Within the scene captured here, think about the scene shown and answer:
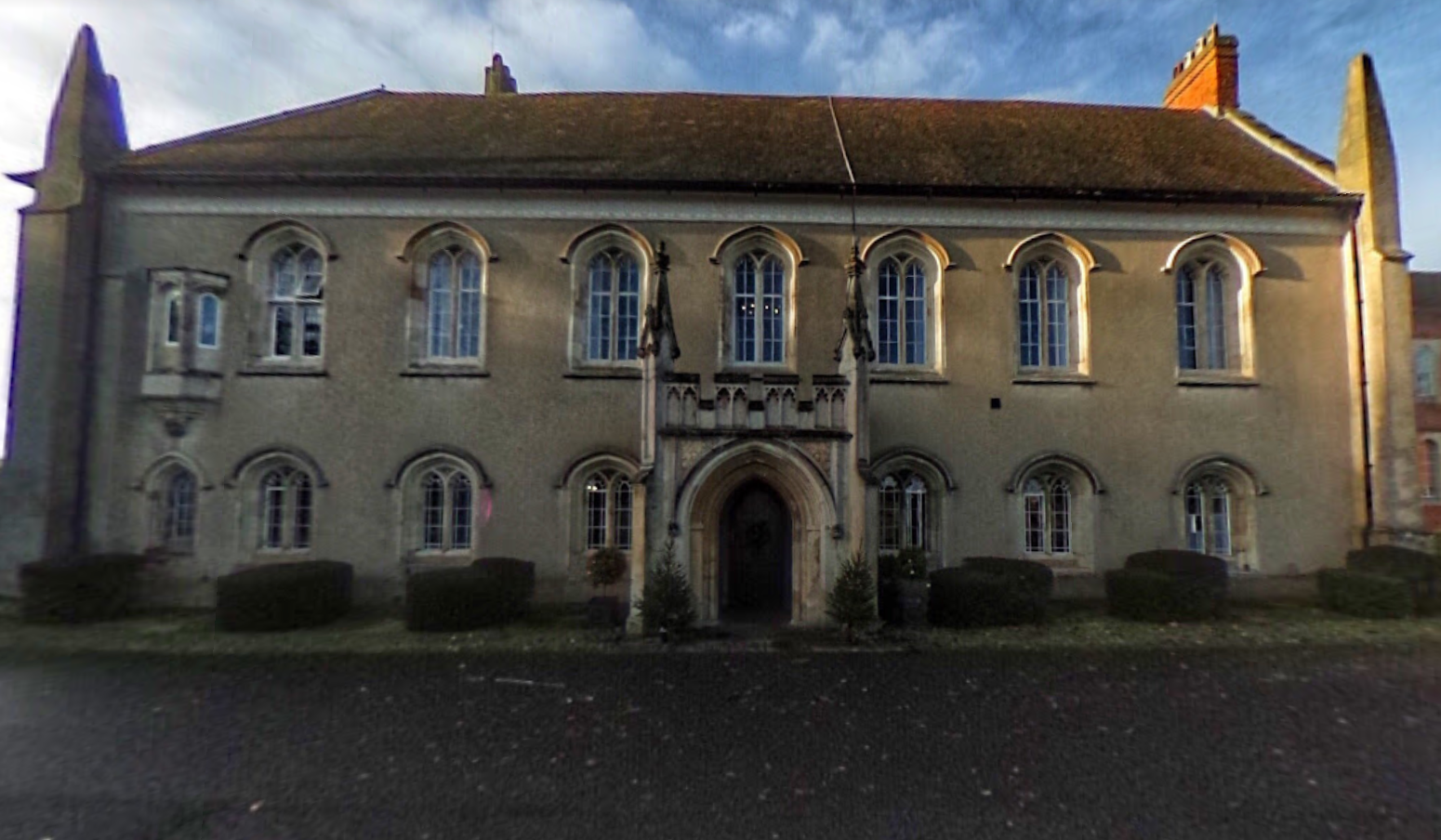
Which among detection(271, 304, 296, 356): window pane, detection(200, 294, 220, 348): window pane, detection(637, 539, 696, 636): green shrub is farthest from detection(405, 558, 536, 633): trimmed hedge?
detection(200, 294, 220, 348): window pane

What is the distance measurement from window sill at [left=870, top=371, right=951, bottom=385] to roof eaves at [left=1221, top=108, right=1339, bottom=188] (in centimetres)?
1055

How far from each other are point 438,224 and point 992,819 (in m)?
14.6

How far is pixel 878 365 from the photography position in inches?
587

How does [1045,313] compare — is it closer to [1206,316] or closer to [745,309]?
[1206,316]

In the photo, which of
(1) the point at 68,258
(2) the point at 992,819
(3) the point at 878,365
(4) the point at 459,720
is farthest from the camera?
(3) the point at 878,365

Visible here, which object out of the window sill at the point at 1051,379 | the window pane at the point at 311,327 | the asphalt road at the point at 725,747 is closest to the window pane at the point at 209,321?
the window pane at the point at 311,327

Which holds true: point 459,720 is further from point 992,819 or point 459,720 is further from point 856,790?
point 992,819

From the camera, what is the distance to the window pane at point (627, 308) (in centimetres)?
1490

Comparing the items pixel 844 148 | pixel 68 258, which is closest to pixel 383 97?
pixel 68 258

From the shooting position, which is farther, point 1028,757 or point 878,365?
point 878,365

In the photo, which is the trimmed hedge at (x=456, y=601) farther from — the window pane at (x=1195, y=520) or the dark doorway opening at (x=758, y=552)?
the window pane at (x=1195, y=520)

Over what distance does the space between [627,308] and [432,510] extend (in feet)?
20.0

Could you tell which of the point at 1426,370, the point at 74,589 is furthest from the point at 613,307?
the point at 1426,370

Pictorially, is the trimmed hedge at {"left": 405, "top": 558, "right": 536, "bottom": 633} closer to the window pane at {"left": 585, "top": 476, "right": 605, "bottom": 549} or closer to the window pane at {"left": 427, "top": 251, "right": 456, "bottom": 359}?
the window pane at {"left": 585, "top": 476, "right": 605, "bottom": 549}
